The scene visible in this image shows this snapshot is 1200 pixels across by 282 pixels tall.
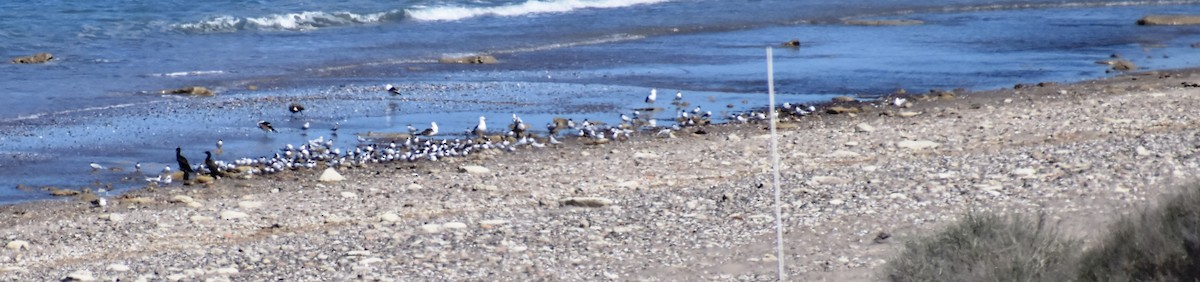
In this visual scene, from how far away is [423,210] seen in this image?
9219 millimetres

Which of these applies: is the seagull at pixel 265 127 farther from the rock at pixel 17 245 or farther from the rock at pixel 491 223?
the rock at pixel 491 223

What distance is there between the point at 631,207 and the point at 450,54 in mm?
11698

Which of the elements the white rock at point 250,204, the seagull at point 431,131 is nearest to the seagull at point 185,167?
the white rock at point 250,204

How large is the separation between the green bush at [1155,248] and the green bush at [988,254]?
122 millimetres

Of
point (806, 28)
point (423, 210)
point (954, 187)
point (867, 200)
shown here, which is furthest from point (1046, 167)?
point (806, 28)

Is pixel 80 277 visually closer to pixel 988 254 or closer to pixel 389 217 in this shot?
pixel 389 217

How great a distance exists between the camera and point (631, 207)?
8.91m

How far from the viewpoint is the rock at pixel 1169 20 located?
2266 cm

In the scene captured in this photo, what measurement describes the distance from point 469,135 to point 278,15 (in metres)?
13.9

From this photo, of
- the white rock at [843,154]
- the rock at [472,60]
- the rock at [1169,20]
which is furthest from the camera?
the rock at [1169,20]

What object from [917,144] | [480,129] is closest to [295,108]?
[480,129]

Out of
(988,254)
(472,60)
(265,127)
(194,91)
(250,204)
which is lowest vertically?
(472,60)

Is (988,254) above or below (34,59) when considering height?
above

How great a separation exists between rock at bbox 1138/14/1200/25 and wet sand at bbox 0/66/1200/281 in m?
11.4
